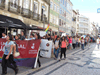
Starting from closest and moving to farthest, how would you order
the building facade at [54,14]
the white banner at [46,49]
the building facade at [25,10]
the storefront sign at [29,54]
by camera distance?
the storefront sign at [29,54]
the white banner at [46,49]
the building facade at [25,10]
the building facade at [54,14]

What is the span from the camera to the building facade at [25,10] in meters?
15.4

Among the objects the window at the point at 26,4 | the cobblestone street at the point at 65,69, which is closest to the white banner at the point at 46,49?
the cobblestone street at the point at 65,69

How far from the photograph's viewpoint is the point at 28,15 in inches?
769

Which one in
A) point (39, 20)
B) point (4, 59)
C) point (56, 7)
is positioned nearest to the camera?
point (4, 59)

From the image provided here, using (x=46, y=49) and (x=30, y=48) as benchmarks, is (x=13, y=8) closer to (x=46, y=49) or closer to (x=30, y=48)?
(x=46, y=49)

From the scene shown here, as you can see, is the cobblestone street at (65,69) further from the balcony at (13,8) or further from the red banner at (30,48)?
the balcony at (13,8)

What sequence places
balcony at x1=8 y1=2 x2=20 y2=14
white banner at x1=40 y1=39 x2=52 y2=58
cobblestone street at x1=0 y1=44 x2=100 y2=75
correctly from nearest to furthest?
cobblestone street at x1=0 y1=44 x2=100 y2=75, white banner at x1=40 y1=39 x2=52 y2=58, balcony at x1=8 y1=2 x2=20 y2=14

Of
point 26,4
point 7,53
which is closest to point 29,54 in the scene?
point 7,53

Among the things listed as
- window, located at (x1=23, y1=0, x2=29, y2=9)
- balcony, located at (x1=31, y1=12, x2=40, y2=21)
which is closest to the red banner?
window, located at (x1=23, y1=0, x2=29, y2=9)

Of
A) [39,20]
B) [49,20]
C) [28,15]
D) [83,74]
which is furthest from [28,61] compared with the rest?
[49,20]

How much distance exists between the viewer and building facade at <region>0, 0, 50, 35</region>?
15440mm

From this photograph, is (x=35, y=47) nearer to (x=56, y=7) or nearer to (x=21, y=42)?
(x=21, y=42)

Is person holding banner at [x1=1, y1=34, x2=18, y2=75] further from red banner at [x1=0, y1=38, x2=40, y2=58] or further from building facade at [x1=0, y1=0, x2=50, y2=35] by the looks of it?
building facade at [x1=0, y1=0, x2=50, y2=35]

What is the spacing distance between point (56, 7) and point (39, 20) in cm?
1075
